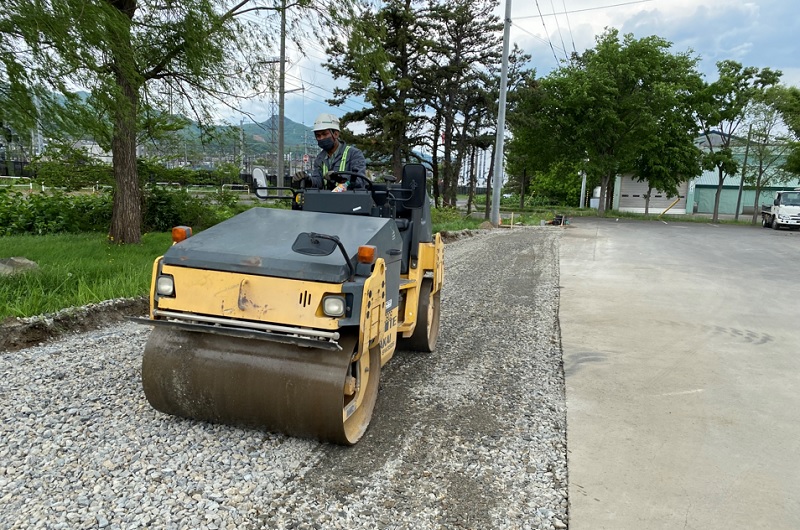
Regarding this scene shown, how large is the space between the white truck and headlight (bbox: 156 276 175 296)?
3144 centimetres

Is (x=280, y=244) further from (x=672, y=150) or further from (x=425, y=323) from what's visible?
(x=672, y=150)

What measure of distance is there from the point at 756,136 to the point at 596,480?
3447 centimetres

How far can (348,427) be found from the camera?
3.45m

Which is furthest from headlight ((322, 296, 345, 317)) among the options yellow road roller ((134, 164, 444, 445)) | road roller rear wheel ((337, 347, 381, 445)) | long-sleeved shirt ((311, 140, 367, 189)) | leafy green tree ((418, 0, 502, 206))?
leafy green tree ((418, 0, 502, 206))

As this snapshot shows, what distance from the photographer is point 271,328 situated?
3082 millimetres

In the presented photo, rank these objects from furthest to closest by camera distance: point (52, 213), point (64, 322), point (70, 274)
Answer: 1. point (52, 213)
2. point (70, 274)
3. point (64, 322)

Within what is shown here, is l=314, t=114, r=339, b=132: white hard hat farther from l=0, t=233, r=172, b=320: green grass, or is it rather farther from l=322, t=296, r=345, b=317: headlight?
l=0, t=233, r=172, b=320: green grass

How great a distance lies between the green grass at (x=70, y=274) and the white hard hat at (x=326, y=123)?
328 cm

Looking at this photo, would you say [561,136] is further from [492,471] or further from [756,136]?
[492,471]

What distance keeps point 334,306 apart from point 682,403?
3.21m

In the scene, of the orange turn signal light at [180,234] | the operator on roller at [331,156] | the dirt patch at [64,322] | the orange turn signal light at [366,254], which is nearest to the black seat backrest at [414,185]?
the operator on roller at [331,156]

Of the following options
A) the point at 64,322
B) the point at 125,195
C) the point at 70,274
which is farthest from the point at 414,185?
the point at 125,195

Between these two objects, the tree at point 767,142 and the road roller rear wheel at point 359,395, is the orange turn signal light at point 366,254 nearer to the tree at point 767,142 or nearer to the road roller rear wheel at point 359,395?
the road roller rear wheel at point 359,395

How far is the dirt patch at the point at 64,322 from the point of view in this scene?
16.7 feet
